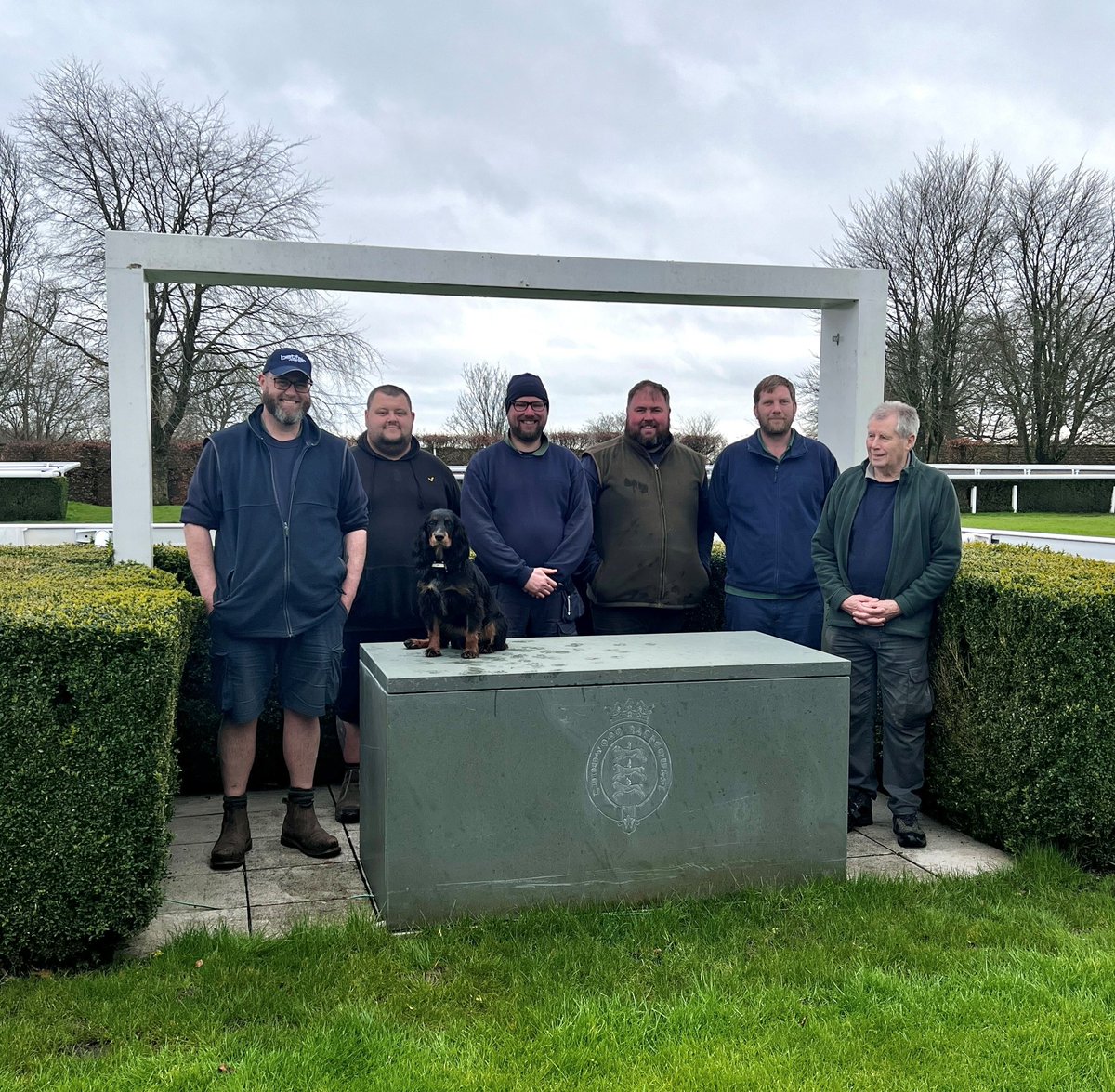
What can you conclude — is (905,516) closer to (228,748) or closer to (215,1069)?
(228,748)

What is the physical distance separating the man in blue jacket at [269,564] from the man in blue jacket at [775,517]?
212 cm

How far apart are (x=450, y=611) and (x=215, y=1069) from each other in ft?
6.09

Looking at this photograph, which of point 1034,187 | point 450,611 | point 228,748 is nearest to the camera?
point 450,611

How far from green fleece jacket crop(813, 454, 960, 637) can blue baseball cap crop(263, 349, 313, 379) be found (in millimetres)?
2664

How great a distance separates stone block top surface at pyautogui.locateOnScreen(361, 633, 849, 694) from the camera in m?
3.85

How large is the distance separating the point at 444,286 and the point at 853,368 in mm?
2532

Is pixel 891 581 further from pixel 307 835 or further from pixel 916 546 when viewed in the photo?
pixel 307 835

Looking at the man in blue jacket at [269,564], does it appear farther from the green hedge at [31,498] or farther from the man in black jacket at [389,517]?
the green hedge at [31,498]

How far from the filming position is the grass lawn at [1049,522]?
21609 millimetres

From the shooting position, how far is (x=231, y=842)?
459 centimetres

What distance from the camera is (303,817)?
4773mm

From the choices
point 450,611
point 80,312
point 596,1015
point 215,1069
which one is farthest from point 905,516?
point 80,312

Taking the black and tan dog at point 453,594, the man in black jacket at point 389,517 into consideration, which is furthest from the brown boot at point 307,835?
the black and tan dog at point 453,594

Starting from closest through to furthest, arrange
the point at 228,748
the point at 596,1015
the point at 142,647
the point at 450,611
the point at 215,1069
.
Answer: the point at 215,1069, the point at 596,1015, the point at 142,647, the point at 450,611, the point at 228,748
